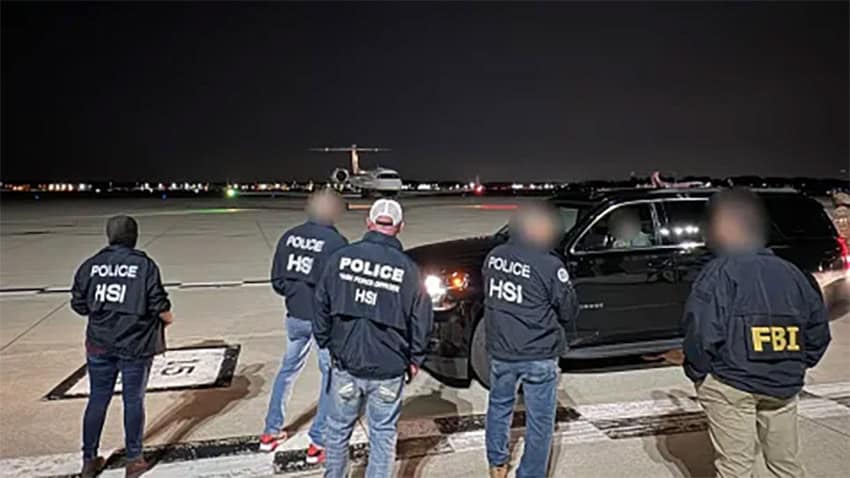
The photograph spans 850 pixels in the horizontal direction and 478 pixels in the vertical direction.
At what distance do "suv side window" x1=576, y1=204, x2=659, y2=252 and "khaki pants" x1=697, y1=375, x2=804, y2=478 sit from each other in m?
2.96

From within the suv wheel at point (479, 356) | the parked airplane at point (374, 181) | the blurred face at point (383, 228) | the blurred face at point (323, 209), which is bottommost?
the suv wheel at point (479, 356)

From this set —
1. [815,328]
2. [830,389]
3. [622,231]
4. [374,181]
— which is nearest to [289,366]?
[815,328]

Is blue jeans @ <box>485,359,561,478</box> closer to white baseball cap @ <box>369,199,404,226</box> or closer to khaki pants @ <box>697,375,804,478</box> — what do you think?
khaki pants @ <box>697,375,804,478</box>

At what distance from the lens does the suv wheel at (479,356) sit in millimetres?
5496

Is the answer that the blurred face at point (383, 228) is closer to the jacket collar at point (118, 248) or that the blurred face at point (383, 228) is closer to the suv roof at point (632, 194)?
the jacket collar at point (118, 248)

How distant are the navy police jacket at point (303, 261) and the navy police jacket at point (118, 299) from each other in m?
0.79

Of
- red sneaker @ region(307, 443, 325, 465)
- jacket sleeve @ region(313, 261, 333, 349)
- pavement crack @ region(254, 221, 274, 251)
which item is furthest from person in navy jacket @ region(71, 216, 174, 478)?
pavement crack @ region(254, 221, 274, 251)

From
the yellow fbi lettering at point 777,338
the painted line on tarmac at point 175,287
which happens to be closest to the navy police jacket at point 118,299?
the yellow fbi lettering at point 777,338

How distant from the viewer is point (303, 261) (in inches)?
168

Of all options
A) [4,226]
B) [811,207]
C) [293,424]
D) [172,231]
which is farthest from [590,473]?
[4,226]

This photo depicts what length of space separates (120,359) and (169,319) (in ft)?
1.15

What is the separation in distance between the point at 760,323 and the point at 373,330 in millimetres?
1713

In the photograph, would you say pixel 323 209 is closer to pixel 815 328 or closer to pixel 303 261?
pixel 303 261

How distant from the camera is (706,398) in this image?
306 centimetres
